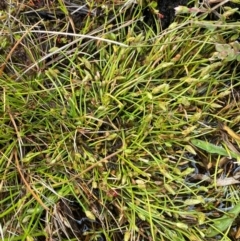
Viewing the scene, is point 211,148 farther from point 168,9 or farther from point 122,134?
point 168,9

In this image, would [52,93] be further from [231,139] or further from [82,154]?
[231,139]

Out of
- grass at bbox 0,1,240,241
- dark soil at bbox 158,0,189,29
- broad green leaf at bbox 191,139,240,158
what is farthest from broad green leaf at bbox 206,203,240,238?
dark soil at bbox 158,0,189,29

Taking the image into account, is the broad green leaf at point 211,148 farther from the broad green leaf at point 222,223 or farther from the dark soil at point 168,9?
the dark soil at point 168,9

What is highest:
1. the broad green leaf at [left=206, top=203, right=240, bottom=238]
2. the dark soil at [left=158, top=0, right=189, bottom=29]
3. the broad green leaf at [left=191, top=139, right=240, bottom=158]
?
the dark soil at [left=158, top=0, right=189, bottom=29]

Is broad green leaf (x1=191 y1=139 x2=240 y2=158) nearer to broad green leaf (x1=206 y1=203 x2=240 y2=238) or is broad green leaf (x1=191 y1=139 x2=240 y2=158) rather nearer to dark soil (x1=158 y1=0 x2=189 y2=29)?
broad green leaf (x1=206 y1=203 x2=240 y2=238)

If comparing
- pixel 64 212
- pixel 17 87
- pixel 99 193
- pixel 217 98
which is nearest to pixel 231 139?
pixel 217 98

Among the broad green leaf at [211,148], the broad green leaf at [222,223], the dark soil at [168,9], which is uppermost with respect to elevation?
the dark soil at [168,9]

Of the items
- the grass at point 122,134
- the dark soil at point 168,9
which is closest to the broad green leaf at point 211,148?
the grass at point 122,134

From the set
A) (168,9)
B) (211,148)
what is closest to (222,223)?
(211,148)
